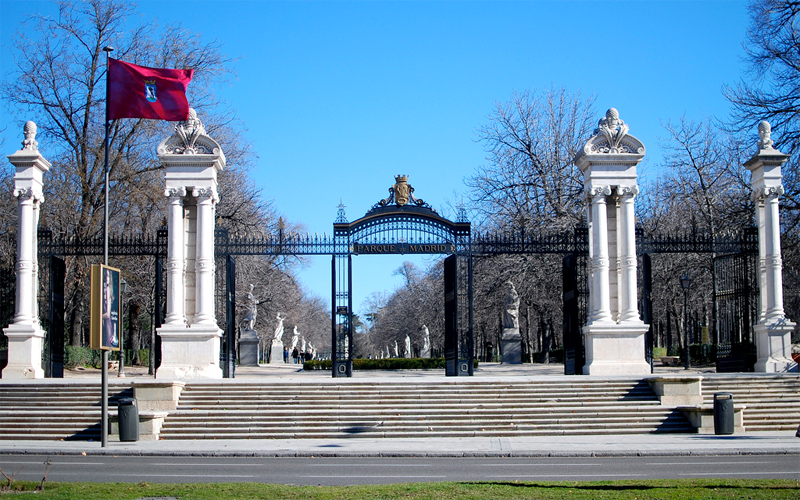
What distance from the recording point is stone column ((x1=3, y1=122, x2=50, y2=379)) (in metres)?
24.3

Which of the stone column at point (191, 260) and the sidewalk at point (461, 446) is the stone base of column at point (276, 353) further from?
the sidewalk at point (461, 446)

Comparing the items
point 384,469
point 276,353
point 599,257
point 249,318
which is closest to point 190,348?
point 384,469

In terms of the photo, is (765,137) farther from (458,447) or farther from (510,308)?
(510,308)

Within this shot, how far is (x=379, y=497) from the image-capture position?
10172 millimetres

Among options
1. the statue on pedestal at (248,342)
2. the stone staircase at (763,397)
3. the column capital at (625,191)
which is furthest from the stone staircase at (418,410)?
the statue on pedestal at (248,342)

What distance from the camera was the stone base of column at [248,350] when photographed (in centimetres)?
4788

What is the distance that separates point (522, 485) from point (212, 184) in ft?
52.5

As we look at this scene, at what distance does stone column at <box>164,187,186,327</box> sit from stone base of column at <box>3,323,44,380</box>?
396 centimetres

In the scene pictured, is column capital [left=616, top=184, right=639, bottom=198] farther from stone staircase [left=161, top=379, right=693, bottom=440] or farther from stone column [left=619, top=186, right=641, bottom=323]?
stone staircase [left=161, top=379, right=693, bottom=440]

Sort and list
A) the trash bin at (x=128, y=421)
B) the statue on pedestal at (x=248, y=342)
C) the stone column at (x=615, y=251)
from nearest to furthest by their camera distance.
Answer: the trash bin at (x=128, y=421)
the stone column at (x=615, y=251)
the statue on pedestal at (x=248, y=342)

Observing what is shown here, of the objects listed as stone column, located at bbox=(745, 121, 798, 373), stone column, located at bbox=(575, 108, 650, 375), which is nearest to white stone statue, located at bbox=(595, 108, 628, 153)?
stone column, located at bbox=(575, 108, 650, 375)

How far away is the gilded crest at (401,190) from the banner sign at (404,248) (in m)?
1.32

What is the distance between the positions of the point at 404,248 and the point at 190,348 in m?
6.89

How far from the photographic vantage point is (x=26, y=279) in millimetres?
Answer: 24641
